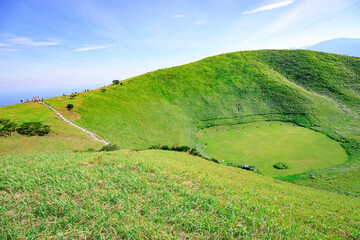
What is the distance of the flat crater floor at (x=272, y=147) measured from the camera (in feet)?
85.8

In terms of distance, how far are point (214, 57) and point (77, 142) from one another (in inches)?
2491

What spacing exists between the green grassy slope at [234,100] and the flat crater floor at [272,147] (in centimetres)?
218

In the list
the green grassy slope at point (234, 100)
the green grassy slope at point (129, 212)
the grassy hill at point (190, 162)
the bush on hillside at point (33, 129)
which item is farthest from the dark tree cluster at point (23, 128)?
the green grassy slope at point (129, 212)

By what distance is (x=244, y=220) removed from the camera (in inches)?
247

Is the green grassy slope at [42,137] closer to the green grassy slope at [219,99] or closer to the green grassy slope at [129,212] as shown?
the green grassy slope at [219,99]

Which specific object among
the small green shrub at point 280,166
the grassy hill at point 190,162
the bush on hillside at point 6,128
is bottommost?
the small green shrub at point 280,166

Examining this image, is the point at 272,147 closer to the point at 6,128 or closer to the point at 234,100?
the point at 234,100

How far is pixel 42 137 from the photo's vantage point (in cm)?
2450

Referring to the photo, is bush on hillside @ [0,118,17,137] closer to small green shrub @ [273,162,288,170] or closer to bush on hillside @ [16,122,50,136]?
bush on hillside @ [16,122,50,136]

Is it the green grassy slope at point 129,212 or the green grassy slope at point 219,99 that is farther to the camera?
the green grassy slope at point 219,99

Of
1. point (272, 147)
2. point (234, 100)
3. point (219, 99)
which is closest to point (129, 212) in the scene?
point (272, 147)

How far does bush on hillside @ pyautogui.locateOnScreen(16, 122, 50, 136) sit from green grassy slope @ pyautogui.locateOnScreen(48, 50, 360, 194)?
6810 mm

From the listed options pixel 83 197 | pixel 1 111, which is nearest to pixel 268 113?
pixel 83 197

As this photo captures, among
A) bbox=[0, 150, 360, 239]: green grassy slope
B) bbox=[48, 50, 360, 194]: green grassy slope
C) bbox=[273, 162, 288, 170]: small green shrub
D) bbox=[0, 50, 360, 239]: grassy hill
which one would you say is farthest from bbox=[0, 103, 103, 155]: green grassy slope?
bbox=[273, 162, 288, 170]: small green shrub
